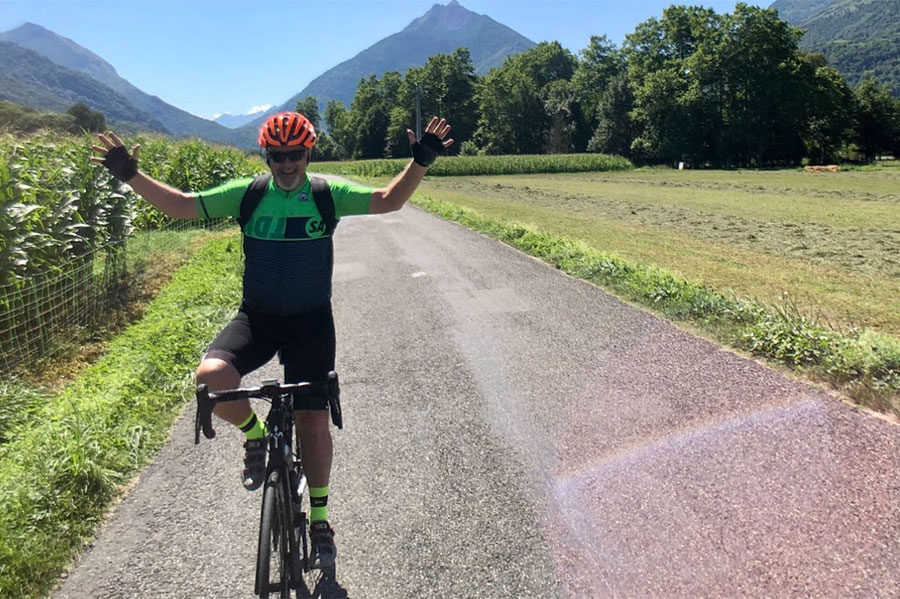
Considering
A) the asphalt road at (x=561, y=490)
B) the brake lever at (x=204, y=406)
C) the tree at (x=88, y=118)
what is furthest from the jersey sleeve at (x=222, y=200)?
the tree at (x=88, y=118)

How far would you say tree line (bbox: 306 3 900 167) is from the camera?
69938 millimetres

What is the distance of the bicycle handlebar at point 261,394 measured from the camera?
249 cm

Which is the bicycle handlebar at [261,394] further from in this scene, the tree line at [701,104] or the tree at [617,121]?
the tree at [617,121]

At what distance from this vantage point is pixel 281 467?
2.59m

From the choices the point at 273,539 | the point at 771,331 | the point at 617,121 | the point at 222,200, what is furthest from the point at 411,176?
the point at 617,121

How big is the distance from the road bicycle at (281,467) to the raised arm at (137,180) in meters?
1.04

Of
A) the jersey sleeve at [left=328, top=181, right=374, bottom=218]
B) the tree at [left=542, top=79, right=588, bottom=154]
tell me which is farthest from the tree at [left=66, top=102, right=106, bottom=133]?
the tree at [left=542, top=79, right=588, bottom=154]

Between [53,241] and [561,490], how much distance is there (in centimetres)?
617

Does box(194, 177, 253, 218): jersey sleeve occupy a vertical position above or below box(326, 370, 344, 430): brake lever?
above

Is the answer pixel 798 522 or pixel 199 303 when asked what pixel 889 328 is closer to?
pixel 798 522

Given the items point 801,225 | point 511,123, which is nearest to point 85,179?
point 801,225

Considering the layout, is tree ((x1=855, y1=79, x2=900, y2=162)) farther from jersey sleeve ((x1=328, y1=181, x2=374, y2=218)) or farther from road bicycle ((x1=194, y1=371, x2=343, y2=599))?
road bicycle ((x1=194, y1=371, x2=343, y2=599))

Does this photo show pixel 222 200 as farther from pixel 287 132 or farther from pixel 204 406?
Answer: pixel 204 406

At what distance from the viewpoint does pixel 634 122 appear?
7631 centimetres
